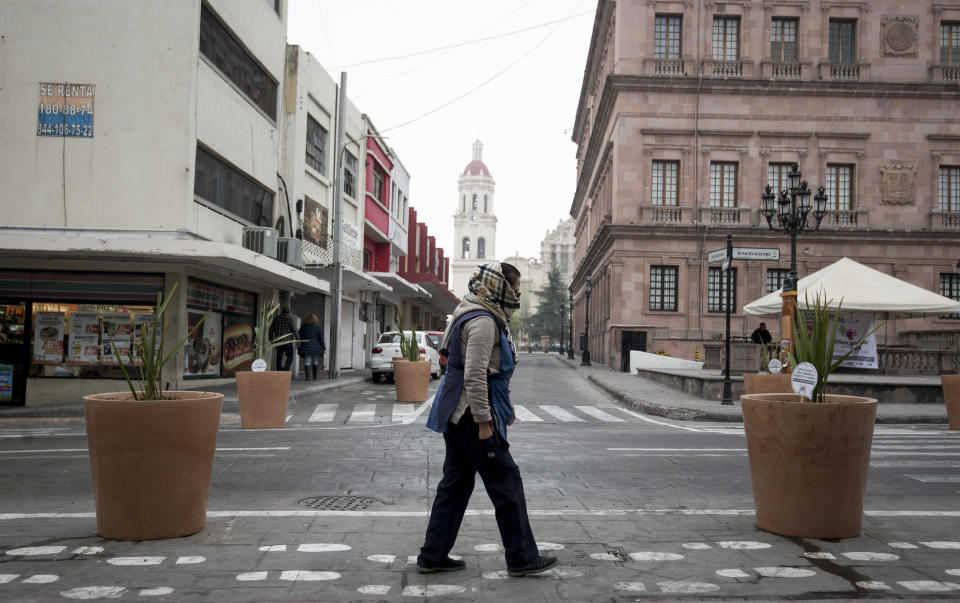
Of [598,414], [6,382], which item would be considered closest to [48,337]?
[6,382]

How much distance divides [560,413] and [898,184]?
29018 mm

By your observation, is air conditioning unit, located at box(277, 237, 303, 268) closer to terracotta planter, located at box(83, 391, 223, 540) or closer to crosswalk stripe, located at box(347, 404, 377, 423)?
crosswalk stripe, located at box(347, 404, 377, 423)

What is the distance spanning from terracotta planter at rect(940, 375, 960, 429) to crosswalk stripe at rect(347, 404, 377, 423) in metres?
9.60

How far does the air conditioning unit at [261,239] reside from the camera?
61.6 ft

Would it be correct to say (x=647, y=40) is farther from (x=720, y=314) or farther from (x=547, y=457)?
A: (x=547, y=457)

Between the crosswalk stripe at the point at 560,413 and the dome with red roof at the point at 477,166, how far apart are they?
4784 inches

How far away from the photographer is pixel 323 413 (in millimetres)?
13766

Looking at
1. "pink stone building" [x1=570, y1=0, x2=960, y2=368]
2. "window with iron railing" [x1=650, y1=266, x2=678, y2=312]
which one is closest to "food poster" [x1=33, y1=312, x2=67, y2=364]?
"pink stone building" [x1=570, y1=0, x2=960, y2=368]

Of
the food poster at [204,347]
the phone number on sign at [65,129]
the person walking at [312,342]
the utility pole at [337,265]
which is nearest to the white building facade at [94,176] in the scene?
the phone number on sign at [65,129]

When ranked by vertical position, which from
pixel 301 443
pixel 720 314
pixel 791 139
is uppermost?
pixel 791 139

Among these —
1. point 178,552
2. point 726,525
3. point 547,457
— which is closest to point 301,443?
point 547,457

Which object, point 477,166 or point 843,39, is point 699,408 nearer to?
point 843,39

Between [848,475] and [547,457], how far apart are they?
13.1 ft

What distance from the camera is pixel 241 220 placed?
18922 mm
